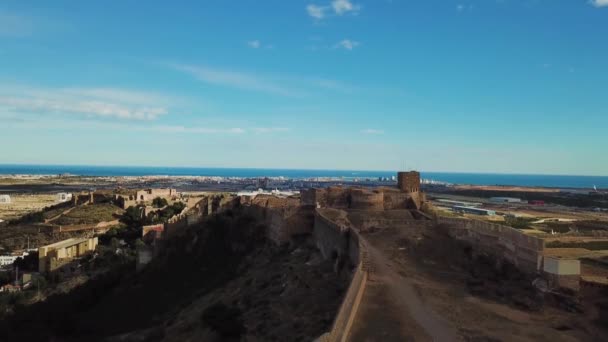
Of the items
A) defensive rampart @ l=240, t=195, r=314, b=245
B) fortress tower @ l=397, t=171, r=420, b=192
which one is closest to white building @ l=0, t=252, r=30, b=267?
defensive rampart @ l=240, t=195, r=314, b=245

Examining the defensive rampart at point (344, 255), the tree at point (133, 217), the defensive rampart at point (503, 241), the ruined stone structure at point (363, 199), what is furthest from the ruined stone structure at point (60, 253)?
the defensive rampart at point (503, 241)

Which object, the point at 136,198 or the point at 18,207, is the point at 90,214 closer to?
the point at 136,198

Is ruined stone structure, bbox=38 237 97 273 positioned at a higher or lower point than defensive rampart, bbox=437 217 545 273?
lower

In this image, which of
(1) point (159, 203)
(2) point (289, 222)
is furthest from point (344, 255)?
(1) point (159, 203)

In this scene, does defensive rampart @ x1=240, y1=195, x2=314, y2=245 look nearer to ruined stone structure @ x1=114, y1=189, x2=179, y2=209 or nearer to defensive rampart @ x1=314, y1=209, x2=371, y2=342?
defensive rampart @ x1=314, y1=209, x2=371, y2=342

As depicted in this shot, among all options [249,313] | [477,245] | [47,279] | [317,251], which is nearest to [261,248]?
[317,251]

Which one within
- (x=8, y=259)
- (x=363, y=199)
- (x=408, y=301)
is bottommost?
(x=8, y=259)

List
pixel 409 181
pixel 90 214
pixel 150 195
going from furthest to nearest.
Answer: pixel 150 195, pixel 90 214, pixel 409 181
